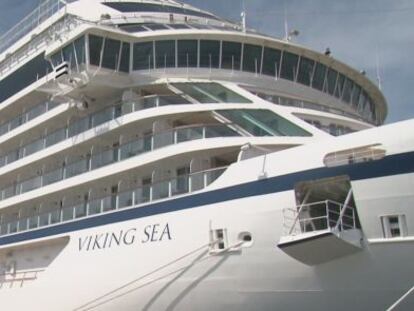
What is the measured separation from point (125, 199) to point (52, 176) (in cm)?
486

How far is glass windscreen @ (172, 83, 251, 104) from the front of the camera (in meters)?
15.4

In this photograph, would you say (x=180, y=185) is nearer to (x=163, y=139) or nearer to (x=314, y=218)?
(x=163, y=139)

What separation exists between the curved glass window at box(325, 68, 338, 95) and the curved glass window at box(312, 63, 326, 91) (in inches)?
7.7

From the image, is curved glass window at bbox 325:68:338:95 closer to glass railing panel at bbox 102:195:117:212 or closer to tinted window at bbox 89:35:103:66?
tinted window at bbox 89:35:103:66

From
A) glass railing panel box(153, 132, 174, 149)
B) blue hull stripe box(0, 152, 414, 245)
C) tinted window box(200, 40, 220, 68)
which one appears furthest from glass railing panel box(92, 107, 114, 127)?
blue hull stripe box(0, 152, 414, 245)

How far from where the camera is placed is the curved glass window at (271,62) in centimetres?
1772

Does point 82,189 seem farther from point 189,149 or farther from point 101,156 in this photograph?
point 189,149

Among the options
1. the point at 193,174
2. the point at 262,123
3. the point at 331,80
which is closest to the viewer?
the point at 193,174

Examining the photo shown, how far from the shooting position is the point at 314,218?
1053cm

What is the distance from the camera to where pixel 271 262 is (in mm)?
11102

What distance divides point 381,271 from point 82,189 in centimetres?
1025

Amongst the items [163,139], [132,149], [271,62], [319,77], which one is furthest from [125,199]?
[319,77]

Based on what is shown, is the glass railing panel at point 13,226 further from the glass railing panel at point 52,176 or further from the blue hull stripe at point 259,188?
the blue hull stripe at point 259,188

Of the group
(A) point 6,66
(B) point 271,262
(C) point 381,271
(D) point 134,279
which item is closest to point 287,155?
(B) point 271,262
